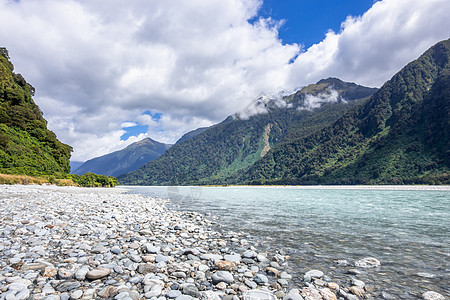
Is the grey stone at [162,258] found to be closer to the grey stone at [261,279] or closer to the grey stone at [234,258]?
the grey stone at [234,258]

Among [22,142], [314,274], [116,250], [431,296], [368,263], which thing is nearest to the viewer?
[431,296]

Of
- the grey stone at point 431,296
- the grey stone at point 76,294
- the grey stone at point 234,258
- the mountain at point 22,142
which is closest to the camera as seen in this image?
the grey stone at point 76,294

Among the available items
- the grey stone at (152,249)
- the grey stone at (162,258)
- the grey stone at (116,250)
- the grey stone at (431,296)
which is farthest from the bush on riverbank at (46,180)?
the grey stone at (431,296)

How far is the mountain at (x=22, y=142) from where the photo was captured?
40.0 meters

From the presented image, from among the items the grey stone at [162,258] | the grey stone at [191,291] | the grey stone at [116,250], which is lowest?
the grey stone at [191,291]

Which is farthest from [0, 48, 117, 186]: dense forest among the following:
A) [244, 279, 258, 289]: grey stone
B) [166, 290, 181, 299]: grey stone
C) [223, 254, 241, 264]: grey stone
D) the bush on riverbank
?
[244, 279, 258, 289]: grey stone

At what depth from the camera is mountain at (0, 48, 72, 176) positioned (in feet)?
131

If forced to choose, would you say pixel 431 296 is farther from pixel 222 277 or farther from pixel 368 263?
pixel 222 277

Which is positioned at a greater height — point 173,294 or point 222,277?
point 173,294

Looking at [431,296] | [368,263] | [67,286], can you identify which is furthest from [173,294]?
[368,263]

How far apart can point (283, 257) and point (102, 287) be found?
5.63 metres

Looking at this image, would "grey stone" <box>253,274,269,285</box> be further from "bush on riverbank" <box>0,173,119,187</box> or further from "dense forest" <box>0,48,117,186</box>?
"dense forest" <box>0,48,117,186</box>

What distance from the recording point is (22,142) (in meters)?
46.8

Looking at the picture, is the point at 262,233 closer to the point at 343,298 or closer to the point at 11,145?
the point at 343,298
